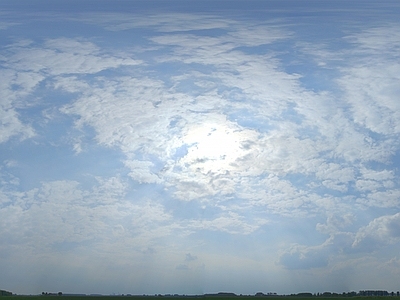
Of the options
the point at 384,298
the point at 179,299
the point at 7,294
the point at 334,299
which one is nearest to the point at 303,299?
the point at 334,299

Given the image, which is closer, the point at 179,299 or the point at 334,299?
the point at 179,299

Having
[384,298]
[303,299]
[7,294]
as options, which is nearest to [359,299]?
[384,298]

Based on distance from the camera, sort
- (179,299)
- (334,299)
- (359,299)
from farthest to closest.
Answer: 1. (334,299)
2. (359,299)
3. (179,299)

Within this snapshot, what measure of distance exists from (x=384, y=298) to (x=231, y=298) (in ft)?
178

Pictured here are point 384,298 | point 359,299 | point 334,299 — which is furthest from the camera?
point 334,299

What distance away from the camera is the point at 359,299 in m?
96.6

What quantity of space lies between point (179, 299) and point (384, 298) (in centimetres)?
7290

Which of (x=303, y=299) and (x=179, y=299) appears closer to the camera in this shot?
(x=179, y=299)

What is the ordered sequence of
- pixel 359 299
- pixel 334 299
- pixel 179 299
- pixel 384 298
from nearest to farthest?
pixel 179 299 < pixel 384 298 < pixel 359 299 < pixel 334 299

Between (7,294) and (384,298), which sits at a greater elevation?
(384,298)

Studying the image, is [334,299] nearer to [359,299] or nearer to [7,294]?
[359,299]

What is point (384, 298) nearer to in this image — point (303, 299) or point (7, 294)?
point (303, 299)

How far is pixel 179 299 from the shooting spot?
3223 inches

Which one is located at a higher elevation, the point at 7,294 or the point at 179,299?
the point at 179,299
